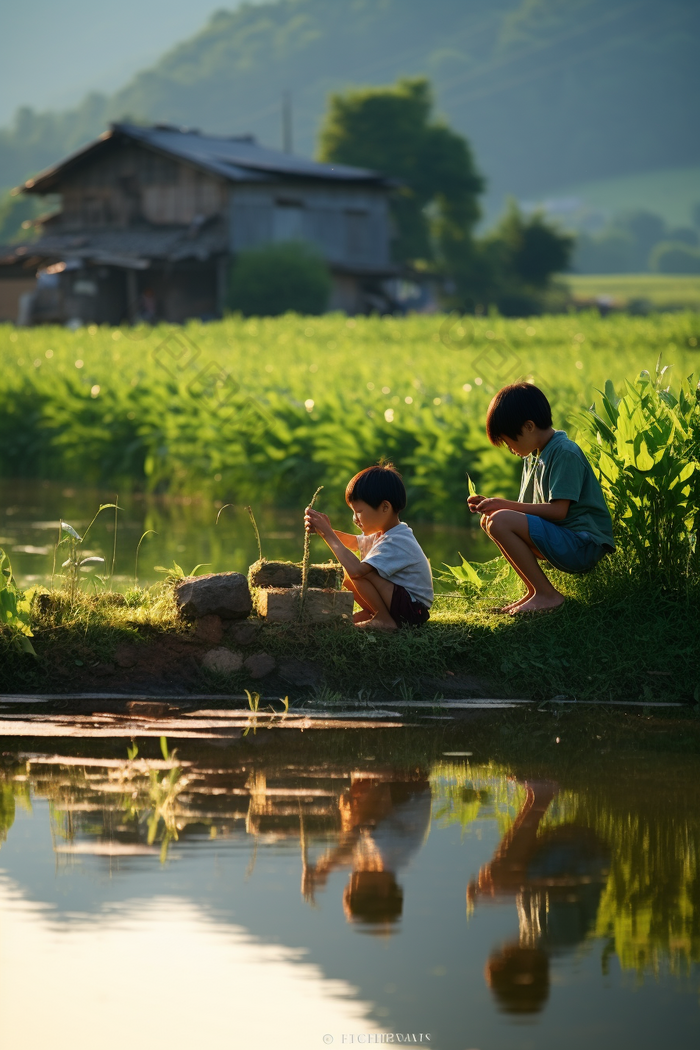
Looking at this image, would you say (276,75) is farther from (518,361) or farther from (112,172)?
(518,361)

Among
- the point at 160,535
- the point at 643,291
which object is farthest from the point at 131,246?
the point at 643,291

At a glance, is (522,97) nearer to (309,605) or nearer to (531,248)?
(531,248)

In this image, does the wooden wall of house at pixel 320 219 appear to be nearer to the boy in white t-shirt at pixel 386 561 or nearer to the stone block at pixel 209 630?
the boy in white t-shirt at pixel 386 561

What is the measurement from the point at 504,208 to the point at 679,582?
7613 inches

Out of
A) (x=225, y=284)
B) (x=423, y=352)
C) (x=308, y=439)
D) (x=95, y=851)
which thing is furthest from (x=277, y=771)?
(x=225, y=284)

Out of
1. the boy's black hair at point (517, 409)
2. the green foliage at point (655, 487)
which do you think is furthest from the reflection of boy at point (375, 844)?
the green foliage at point (655, 487)

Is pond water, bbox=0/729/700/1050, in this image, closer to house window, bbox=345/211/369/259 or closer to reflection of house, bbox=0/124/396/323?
reflection of house, bbox=0/124/396/323

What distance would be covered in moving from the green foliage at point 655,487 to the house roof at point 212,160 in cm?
3910

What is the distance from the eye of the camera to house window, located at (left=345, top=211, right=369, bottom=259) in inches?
1943

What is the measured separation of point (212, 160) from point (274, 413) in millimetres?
32703

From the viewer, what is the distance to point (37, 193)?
4975cm

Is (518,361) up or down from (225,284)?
down

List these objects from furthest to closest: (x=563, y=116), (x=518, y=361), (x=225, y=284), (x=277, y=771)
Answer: (x=563, y=116)
(x=225, y=284)
(x=518, y=361)
(x=277, y=771)

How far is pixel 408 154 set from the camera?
69375mm
